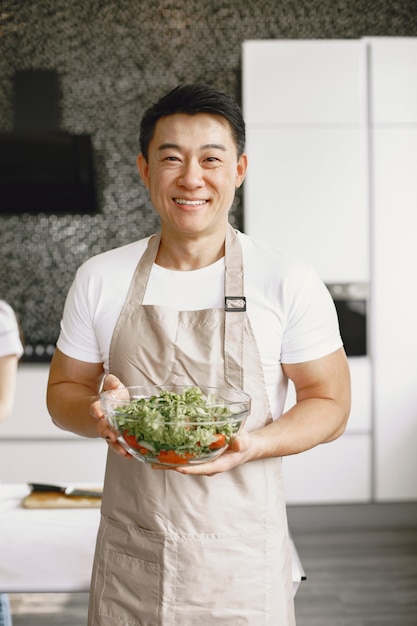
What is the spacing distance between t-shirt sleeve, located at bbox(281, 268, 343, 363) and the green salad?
0.28 metres

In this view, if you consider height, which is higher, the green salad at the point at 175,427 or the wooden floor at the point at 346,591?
the green salad at the point at 175,427

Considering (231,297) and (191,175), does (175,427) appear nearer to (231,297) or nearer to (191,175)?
(231,297)

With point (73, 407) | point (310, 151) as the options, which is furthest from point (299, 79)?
point (73, 407)

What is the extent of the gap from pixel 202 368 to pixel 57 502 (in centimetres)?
65

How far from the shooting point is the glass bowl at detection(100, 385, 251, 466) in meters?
1.12

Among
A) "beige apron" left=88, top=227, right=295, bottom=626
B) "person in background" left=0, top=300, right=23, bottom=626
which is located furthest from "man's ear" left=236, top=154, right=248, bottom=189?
"person in background" left=0, top=300, right=23, bottom=626

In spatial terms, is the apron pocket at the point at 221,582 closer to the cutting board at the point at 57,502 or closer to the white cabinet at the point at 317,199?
the cutting board at the point at 57,502

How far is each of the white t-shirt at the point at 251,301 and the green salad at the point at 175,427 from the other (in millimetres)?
287

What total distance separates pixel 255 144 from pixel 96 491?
2042 mm

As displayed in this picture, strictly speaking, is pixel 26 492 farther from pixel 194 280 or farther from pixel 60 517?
pixel 194 280

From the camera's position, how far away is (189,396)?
1.20 metres

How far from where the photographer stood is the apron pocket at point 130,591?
4.47 feet

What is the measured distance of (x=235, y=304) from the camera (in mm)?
1430

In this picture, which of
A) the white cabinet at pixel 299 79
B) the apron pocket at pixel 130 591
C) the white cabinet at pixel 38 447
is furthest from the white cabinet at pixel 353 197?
Result: the apron pocket at pixel 130 591
